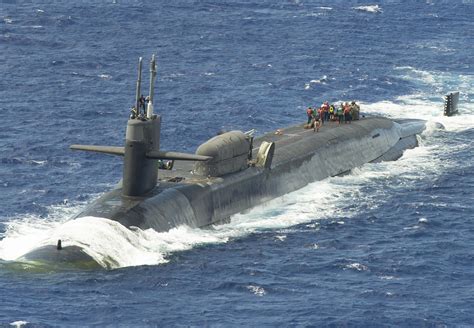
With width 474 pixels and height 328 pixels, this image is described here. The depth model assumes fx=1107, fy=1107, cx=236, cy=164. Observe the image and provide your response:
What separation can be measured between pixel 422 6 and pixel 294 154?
95.7 m

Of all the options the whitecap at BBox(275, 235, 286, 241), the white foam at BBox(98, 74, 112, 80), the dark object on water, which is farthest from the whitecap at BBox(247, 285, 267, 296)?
the white foam at BBox(98, 74, 112, 80)

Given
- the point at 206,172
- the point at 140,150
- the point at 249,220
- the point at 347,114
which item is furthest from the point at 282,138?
the point at 140,150

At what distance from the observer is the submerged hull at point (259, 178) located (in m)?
57.0

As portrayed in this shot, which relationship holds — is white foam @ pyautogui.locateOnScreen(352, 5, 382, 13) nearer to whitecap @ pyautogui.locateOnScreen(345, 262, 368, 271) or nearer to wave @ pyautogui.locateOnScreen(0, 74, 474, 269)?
wave @ pyautogui.locateOnScreen(0, 74, 474, 269)

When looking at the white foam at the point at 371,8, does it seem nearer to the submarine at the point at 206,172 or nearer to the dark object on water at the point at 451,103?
the dark object on water at the point at 451,103

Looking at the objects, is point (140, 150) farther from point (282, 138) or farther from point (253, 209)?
point (282, 138)

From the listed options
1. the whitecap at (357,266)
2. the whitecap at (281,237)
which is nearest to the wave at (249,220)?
the whitecap at (281,237)

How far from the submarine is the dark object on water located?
531 inches

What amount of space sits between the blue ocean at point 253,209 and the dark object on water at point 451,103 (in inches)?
56.6

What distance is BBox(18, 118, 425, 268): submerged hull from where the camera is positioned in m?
57.0

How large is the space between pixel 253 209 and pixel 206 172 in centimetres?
370

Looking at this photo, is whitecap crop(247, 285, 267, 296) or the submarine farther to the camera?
the submarine

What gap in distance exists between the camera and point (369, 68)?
367 feet

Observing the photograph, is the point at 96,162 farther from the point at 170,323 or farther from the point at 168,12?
the point at 168,12
